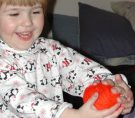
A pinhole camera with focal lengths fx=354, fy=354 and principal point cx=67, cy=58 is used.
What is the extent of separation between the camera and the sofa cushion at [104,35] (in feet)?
5.92

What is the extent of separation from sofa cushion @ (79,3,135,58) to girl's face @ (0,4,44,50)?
0.79m

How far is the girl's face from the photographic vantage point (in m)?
0.98

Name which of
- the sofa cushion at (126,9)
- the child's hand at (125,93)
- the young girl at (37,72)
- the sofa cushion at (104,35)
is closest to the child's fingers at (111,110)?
the young girl at (37,72)

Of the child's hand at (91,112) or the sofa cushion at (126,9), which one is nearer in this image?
the child's hand at (91,112)

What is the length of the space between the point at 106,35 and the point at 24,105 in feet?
3.43

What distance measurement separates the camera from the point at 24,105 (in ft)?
2.82

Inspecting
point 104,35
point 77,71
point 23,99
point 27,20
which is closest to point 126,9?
point 104,35

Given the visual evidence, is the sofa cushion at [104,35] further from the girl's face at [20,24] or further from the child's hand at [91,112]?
the child's hand at [91,112]

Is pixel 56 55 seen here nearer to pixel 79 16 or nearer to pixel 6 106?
pixel 6 106

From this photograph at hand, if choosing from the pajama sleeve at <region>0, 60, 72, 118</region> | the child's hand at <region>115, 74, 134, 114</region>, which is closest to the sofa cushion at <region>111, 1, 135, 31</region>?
the child's hand at <region>115, 74, 134, 114</region>

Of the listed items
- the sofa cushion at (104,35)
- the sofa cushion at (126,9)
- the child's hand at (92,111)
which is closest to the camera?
the child's hand at (92,111)

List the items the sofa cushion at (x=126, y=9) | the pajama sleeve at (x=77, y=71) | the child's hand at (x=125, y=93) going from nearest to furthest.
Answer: the child's hand at (x=125, y=93), the pajama sleeve at (x=77, y=71), the sofa cushion at (x=126, y=9)

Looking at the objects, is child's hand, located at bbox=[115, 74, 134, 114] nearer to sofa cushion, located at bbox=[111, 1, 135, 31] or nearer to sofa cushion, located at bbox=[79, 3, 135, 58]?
sofa cushion, located at bbox=[79, 3, 135, 58]

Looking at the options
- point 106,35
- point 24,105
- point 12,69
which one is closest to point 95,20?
point 106,35
